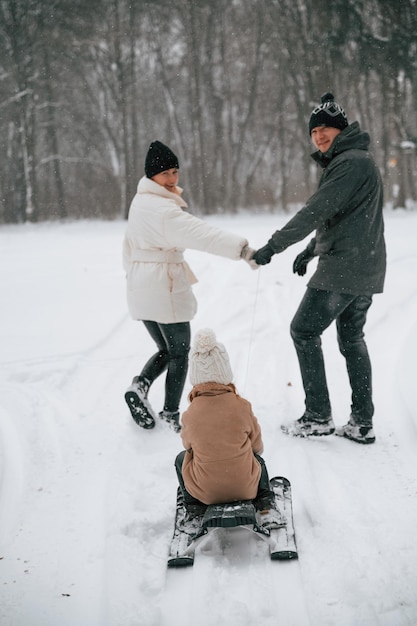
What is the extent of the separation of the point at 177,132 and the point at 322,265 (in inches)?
814

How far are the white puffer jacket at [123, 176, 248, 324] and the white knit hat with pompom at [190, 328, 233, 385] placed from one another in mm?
1056

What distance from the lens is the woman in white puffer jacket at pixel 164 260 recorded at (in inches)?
148

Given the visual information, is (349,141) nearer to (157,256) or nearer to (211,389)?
(157,256)

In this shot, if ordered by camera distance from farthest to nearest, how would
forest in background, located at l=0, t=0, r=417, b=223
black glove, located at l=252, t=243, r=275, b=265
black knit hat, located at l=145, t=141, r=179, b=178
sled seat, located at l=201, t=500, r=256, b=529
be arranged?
forest in background, located at l=0, t=0, r=417, b=223 < black knit hat, located at l=145, t=141, r=179, b=178 < black glove, located at l=252, t=243, r=275, b=265 < sled seat, located at l=201, t=500, r=256, b=529

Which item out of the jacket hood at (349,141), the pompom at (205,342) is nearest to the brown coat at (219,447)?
the pompom at (205,342)

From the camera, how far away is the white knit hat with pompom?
284 cm

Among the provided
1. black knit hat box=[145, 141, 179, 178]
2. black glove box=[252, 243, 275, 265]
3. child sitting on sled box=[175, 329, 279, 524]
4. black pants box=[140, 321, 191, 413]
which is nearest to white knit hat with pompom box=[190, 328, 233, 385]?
child sitting on sled box=[175, 329, 279, 524]

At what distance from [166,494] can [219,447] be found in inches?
30.4

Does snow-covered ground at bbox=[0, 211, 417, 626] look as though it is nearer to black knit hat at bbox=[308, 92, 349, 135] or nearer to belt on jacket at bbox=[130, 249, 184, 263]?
belt on jacket at bbox=[130, 249, 184, 263]

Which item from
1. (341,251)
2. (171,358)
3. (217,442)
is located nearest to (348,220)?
(341,251)

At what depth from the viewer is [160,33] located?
74.1 feet

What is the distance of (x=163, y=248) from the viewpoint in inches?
156

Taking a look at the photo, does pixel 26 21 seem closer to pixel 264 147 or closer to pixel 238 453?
pixel 264 147

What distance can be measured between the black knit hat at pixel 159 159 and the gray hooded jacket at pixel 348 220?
98 cm
